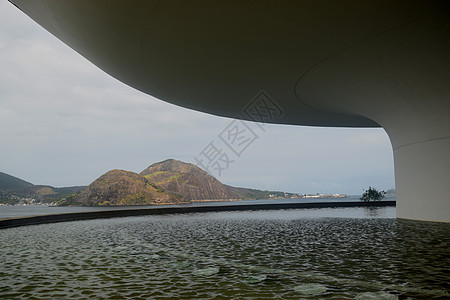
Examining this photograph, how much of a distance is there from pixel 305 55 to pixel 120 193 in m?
125

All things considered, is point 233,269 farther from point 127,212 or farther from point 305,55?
point 127,212

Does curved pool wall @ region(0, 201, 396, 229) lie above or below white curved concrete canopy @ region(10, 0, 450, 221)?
below

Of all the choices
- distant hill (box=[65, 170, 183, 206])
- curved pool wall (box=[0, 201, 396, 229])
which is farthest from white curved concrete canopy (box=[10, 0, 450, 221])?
distant hill (box=[65, 170, 183, 206])

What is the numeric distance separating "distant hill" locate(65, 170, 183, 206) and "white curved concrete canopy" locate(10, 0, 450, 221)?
368 feet

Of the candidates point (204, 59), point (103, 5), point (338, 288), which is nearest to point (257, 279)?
point (338, 288)

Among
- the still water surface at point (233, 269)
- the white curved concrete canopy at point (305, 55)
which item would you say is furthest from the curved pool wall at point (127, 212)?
the still water surface at point (233, 269)

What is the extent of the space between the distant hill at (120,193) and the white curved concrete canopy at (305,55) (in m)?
112

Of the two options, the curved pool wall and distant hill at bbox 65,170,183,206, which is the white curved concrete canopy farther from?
distant hill at bbox 65,170,183,206

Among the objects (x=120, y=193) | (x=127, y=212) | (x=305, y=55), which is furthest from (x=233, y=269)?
(x=120, y=193)

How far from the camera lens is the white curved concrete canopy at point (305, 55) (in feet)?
31.2

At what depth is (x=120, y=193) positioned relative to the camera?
128 metres

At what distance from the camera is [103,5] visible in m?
9.53

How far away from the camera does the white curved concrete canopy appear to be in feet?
31.2

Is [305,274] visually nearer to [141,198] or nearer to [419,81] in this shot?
[419,81]
